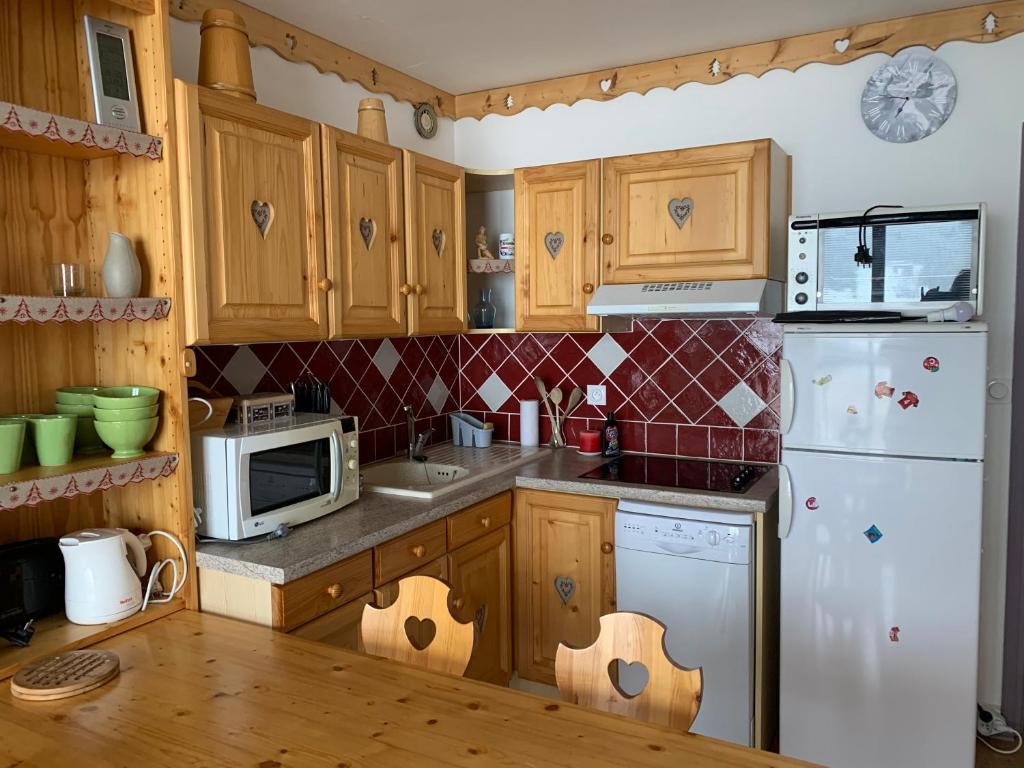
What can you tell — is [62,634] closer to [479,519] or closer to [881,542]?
[479,519]

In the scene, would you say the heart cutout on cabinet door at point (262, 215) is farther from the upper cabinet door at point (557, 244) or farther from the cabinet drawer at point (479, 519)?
the upper cabinet door at point (557, 244)

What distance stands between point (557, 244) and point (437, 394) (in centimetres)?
93

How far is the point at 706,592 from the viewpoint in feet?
8.34

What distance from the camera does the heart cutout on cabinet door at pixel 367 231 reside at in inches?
101

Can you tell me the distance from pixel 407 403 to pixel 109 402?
160 centimetres

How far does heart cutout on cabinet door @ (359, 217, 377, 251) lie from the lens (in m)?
2.57

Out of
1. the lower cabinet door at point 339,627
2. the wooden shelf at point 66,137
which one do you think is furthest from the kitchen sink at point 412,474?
the wooden shelf at point 66,137

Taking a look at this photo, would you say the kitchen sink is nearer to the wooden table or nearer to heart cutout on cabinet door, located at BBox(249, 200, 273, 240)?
heart cutout on cabinet door, located at BBox(249, 200, 273, 240)

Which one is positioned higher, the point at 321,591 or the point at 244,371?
the point at 244,371

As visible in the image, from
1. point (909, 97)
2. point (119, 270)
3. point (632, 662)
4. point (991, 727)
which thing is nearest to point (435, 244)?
point (119, 270)

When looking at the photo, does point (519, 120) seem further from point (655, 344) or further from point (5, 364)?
point (5, 364)

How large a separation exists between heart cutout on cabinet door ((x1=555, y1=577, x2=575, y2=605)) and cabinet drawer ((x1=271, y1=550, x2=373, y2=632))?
908 millimetres

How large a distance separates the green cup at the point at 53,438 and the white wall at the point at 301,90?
46.2 inches

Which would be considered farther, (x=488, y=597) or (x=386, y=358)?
(x=386, y=358)
